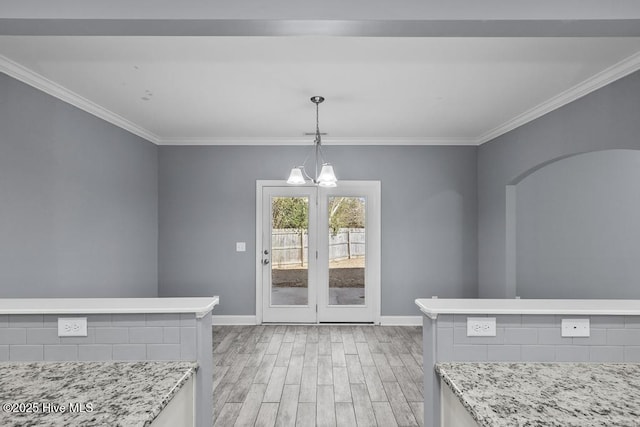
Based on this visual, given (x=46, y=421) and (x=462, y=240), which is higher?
(x=462, y=240)

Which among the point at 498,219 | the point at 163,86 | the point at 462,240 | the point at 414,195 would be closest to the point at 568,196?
the point at 498,219

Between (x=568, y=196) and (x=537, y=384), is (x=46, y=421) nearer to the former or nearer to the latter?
(x=537, y=384)

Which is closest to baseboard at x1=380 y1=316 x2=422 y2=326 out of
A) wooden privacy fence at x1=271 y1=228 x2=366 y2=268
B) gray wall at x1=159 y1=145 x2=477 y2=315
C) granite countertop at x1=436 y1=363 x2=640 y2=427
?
gray wall at x1=159 y1=145 x2=477 y2=315

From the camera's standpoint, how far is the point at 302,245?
4.80 m

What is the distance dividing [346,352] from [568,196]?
10.6ft

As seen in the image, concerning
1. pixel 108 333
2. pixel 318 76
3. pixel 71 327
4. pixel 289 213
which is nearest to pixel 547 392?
pixel 108 333

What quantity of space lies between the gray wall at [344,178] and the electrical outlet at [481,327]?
322 cm

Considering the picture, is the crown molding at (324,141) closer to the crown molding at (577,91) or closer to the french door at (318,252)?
the french door at (318,252)

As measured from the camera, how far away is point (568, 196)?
409 centimetres

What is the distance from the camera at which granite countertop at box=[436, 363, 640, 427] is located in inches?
42.3

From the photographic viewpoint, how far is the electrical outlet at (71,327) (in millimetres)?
1521

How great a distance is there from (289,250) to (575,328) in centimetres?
364

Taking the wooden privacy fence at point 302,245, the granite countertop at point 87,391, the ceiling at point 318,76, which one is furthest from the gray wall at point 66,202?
the wooden privacy fence at point 302,245

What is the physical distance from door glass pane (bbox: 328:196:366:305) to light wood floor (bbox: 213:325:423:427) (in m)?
0.52
